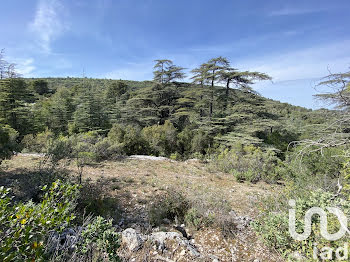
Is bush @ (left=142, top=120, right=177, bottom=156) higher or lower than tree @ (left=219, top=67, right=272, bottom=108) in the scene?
lower

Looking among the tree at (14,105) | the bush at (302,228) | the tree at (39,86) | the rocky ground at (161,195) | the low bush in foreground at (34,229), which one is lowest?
the rocky ground at (161,195)

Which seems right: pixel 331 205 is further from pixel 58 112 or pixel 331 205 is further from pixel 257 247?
pixel 58 112

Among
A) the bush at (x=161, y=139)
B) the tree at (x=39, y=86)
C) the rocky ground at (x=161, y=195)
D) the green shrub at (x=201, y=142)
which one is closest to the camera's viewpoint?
the rocky ground at (x=161, y=195)

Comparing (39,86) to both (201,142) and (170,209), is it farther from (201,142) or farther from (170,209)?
(170,209)

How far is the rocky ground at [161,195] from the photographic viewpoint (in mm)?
2918

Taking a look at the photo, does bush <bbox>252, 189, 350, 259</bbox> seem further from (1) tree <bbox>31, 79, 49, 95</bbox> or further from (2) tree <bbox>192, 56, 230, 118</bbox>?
(1) tree <bbox>31, 79, 49, 95</bbox>

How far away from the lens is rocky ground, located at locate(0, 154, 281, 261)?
2918mm

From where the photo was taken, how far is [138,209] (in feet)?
15.4

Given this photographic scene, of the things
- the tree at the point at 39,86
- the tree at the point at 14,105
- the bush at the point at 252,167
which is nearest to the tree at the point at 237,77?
the bush at the point at 252,167

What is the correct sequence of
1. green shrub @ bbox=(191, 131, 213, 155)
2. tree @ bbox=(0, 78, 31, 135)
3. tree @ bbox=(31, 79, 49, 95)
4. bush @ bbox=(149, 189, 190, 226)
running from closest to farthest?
bush @ bbox=(149, 189, 190, 226) < tree @ bbox=(0, 78, 31, 135) < green shrub @ bbox=(191, 131, 213, 155) < tree @ bbox=(31, 79, 49, 95)

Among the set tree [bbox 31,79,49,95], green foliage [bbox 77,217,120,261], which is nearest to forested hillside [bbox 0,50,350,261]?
green foliage [bbox 77,217,120,261]

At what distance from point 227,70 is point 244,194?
1331 cm

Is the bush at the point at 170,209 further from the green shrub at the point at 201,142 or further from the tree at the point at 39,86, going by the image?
the tree at the point at 39,86

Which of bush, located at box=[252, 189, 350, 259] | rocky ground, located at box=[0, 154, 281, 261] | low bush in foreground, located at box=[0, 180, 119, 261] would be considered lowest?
rocky ground, located at box=[0, 154, 281, 261]
